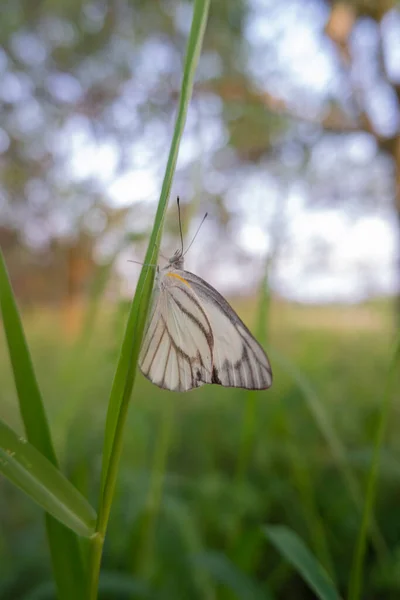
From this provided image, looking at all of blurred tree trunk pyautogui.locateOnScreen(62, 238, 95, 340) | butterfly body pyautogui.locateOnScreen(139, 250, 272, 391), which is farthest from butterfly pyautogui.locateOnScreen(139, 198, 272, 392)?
blurred tree trunk pyautogui.locateOnScreen(62, 238, 95, 340)

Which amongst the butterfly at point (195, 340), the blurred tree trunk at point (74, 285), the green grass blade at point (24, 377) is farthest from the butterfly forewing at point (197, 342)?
the blurred tree trunk at point (74, 285)

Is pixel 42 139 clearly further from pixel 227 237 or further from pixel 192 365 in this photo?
pixel 192 365

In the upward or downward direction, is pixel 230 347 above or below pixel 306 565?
above

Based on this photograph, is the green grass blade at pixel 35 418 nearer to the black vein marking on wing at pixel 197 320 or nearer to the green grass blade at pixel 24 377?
→ the green grass blade at pixel 24 377

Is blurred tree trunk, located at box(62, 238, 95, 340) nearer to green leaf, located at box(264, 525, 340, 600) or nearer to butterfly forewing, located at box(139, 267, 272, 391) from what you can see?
butterfly forewing, located at box(139, 267, 272, 391)

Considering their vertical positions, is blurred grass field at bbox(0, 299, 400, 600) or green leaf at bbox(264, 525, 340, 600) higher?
green leaf at bbox(264, 525, 340, 600)

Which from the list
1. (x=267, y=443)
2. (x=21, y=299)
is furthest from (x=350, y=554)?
(x=21, y=299)

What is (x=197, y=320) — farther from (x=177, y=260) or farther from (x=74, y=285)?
(x=74, y=285)

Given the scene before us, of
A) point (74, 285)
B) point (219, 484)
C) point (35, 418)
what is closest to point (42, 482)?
point (35, 418)
